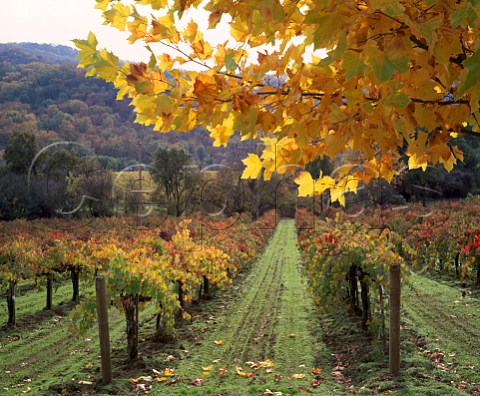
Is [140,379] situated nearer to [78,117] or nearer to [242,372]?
[242,372]

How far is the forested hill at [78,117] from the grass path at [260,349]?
43380 millimetres

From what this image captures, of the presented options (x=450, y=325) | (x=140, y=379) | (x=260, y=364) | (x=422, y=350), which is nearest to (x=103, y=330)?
(x=140, y=379)

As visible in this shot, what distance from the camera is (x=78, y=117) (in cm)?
7206

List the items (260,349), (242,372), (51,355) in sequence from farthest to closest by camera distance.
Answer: (51,355)
(260,349)
(242,372)

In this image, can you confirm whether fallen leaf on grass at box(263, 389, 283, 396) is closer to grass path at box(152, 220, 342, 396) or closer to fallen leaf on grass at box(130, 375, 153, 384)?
grass path at box(152, 220, 342, 396)

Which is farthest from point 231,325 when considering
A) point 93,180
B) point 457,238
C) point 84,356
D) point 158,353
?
point 93,180

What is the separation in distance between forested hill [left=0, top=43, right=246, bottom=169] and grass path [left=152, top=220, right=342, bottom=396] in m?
43.4

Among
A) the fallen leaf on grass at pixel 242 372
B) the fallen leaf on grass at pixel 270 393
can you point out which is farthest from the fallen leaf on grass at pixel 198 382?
the fallen leaf on grass at pixel 270 393

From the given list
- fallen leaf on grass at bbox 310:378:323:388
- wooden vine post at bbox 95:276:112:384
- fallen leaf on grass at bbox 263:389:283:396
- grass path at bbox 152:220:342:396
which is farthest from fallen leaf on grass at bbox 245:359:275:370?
wooden vine post at bbox 95:276:112:384

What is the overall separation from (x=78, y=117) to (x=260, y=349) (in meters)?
71.1

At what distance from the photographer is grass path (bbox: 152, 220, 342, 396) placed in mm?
5781

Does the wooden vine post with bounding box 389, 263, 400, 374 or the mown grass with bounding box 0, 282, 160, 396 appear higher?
the wooden vine post with bounding box 389, 263, 400, 374

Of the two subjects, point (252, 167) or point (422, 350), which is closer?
point (252, 167)

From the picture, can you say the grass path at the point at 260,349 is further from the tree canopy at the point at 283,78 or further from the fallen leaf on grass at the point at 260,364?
the tree canopy at the point at 283,78
